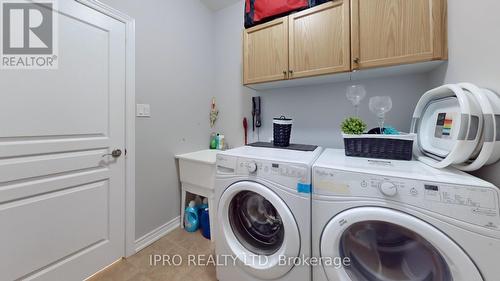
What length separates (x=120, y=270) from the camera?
4.49ft

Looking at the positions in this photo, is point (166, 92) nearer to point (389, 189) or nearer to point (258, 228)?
point (258, 228)

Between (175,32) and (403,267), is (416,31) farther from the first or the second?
(175,32)

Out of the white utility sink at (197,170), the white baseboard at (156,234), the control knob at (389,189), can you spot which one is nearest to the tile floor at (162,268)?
the white baseboard at (156,234)

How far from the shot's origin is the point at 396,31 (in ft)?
3.70

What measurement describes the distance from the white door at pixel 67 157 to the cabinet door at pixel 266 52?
105 centimetres

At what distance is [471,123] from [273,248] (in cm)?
113

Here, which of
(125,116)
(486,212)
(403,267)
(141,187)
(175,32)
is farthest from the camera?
(175,32)

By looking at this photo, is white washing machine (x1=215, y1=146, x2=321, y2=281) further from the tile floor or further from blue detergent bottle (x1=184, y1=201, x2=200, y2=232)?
blue detergent bottle (x1=184, y1=201, x2=200, y2=232)

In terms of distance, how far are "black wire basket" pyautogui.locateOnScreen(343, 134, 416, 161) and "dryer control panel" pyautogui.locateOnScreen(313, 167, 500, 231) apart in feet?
1.26

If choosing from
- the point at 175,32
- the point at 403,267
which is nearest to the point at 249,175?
the point at 403,267

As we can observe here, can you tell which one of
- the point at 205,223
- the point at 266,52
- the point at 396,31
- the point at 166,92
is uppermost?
the point at 266,52

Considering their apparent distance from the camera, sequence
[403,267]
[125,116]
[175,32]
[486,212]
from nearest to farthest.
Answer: [486,212] < [403,267] < [125,116] < [175,32]

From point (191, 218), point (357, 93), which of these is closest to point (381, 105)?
point (357, 93)

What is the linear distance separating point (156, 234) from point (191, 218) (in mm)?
341
